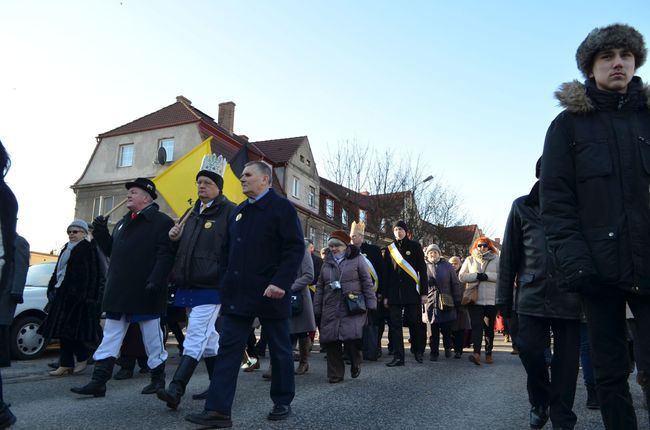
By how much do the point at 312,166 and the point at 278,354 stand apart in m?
38.8

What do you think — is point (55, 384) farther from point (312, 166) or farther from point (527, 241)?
point (312, 166)

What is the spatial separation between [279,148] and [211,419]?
38429 millimetres

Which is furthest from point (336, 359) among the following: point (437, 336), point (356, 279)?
point (437, 336)

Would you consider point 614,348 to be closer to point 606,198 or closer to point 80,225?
point 606,198

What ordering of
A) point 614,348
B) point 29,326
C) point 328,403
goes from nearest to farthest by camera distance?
1. point 614,348
2. point 328,403
3. point 29,326

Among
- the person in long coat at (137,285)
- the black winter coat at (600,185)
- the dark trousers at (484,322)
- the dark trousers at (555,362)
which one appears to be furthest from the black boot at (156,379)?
the dark trousers at (484,322)

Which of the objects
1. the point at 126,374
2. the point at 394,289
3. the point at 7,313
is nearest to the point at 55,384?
the point at 126,374

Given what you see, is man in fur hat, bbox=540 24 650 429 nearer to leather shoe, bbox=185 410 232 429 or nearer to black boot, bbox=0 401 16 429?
leather shoe, bbox=185 410 232 429

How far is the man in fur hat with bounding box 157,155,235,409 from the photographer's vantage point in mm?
5043

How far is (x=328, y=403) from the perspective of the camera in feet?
17.8

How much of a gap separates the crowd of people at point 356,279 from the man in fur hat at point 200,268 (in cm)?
1

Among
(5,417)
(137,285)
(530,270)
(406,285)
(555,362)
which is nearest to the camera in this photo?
(5,417)

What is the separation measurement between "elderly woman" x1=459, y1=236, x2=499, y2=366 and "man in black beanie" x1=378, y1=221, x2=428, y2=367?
0.90 m

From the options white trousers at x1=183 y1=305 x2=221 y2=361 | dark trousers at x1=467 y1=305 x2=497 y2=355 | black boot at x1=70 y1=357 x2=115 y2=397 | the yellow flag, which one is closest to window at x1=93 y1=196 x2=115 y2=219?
dark trousers at x1=467 y1=305 x2=497 y2=355
